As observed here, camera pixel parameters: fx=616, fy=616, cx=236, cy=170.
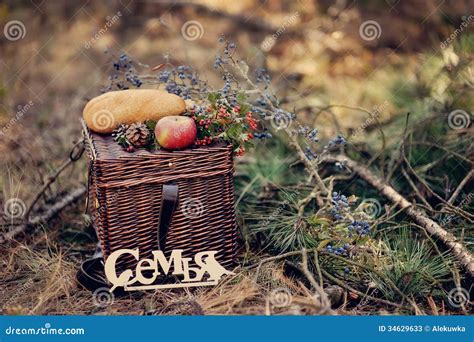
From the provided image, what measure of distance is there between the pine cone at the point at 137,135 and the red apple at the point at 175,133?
5cm

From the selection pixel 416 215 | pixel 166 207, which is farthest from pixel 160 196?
pixel 416 215

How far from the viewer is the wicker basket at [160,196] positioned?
2119mm

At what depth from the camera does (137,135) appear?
7.11 ft

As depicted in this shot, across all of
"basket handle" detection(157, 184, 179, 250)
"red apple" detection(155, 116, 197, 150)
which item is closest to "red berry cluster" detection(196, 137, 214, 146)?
"red apple" detection(155, 116, 197, 150)

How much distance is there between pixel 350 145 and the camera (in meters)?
3.07

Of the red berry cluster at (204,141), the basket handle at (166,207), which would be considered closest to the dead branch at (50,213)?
the basket handle at (166,207)

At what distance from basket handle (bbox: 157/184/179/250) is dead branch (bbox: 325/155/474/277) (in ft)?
3.17

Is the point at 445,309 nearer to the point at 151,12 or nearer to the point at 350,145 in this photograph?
the point at 350,145

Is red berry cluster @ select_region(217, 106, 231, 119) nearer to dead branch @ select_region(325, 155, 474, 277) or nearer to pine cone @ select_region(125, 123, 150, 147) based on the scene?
pine cone @ select_region(125, 123, 150, 147)

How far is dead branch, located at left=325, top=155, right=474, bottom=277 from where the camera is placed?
88.0 inches

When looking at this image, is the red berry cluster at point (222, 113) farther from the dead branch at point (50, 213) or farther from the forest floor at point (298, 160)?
the dead branch at point (50, 213)

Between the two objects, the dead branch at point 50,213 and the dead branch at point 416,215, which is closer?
the dead branch at point 416,215

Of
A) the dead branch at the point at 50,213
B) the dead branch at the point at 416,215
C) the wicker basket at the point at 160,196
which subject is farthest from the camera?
the dead branch at the point at 50,213

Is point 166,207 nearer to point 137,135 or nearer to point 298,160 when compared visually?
point 137,135
